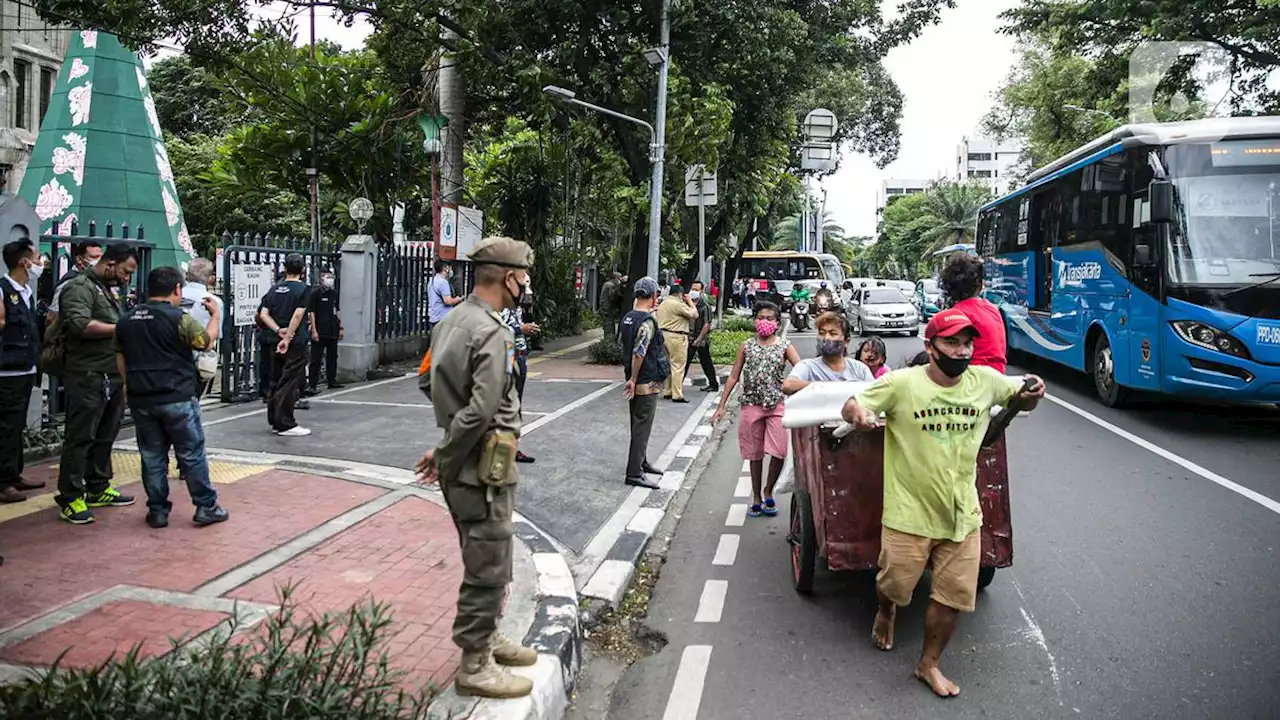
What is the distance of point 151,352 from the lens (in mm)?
5676

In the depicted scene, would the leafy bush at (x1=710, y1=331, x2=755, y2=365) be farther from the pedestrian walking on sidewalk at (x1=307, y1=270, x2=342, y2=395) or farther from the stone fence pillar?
the pedestrian walking on sidewalk at (x1=307, y1=270, x2=342, y2=395)

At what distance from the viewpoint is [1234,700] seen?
378 centimetres

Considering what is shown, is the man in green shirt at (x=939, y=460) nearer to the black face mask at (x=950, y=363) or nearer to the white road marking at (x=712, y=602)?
the black face mask at (x=950, y=363)

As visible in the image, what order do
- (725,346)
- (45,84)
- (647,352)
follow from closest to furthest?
(647,352), (725,346), (45,84)

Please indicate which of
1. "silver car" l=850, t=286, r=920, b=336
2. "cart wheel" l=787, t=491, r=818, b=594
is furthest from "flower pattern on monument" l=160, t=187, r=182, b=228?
"silver car" l=850, t=286, r=920, b=336

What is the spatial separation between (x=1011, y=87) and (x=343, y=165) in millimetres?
30268

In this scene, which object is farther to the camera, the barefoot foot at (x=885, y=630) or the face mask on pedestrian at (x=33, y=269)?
the face mask on pedestrian at (x=33, y=269)

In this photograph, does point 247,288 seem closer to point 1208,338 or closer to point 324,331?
point 324,331

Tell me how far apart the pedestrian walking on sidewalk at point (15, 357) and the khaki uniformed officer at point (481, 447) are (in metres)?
4.13

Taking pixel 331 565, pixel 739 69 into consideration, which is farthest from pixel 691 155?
pixel 331 565

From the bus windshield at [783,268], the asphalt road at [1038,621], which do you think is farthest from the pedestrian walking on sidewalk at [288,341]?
the bus windshield at [783,268]

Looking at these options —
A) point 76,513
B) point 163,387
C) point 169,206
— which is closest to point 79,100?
point 169,206

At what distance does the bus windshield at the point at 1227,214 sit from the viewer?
9391 mm

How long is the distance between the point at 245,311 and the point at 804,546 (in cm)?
885
